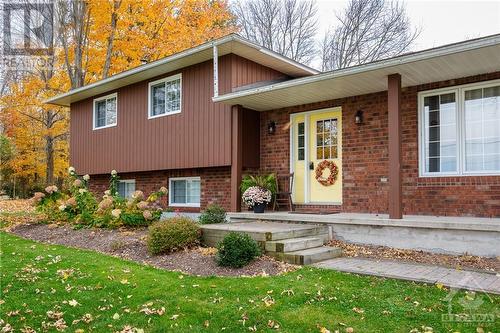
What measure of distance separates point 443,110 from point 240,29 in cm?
1765

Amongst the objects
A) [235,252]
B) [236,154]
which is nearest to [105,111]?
[236,154]

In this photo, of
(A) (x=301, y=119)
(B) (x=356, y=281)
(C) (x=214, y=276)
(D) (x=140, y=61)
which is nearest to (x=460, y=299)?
(B) (x=356, y=281)

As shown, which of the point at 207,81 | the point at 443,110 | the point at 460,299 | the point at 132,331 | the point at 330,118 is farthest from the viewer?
the point at 207,81

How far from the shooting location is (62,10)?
18703 mm

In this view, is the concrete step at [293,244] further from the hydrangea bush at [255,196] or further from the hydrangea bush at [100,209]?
the hydrangea bush at [100,209]

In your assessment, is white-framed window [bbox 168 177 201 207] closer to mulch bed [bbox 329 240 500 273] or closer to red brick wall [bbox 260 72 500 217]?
red brick wall [bbox 260 72 500 217]

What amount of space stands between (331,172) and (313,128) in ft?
3.61

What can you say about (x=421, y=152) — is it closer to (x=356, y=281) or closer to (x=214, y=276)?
(x=356, y=281)

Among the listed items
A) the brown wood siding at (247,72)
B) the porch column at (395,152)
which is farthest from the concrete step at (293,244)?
the brown wood siding at (247,72)

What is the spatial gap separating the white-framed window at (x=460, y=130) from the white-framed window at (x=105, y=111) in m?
9.31

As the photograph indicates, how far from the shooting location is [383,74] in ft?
24.1

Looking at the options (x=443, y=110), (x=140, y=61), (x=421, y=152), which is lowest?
(x=421, y=152)

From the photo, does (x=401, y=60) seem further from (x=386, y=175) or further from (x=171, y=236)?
(x=171, y=236)

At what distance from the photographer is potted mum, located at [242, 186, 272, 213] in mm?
9039
